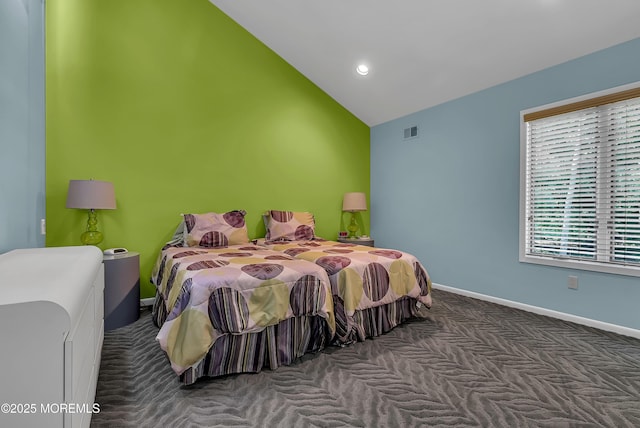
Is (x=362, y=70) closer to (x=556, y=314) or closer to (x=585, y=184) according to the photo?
(x=585, y=184)

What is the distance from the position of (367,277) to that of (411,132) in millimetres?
2638

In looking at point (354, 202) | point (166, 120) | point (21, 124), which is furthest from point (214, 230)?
point (354, 202)

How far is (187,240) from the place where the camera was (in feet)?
10.0

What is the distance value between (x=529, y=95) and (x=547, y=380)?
2.65 metres

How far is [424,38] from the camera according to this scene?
310 cm

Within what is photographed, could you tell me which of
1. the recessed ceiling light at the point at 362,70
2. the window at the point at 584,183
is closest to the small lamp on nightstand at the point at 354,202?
the recessed ceiling light at the point at 362,70

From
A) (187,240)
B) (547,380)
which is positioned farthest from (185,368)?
(547,380)

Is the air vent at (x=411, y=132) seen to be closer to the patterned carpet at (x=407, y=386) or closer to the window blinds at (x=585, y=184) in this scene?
the window blinds at (x=585, y=184)

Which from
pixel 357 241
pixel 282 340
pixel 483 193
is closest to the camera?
pixel 282 340

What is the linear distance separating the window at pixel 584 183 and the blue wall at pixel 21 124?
4.17m

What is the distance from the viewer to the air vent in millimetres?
4203

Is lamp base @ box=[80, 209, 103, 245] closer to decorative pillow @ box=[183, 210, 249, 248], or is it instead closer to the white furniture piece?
Result: decorative pillow @ box=[183, 210, 249, 248]

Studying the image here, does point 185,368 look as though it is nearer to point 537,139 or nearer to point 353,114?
point 537,139

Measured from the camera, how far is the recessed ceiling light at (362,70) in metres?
3.73
